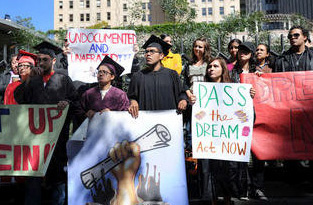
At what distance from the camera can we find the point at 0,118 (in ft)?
11.9

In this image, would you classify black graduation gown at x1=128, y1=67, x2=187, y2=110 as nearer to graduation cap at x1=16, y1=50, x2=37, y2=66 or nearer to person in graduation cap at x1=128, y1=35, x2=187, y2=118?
person in graduation cap at x1=128, y1=35, x2=187, y2=118

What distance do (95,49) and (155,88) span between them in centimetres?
206

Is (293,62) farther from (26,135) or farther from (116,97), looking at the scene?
(26,135)

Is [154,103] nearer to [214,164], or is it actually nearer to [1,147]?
[214,164]

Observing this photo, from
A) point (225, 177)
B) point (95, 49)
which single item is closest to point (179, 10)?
point (95, 49)

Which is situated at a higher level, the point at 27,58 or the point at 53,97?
the point at 27,58

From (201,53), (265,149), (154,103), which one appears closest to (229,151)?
(265,149)

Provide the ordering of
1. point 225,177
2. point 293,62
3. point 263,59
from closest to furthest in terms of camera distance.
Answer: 1. point 225,177
2. point 293,62
3. point 263,59

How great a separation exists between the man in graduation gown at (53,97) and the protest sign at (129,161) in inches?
17.2

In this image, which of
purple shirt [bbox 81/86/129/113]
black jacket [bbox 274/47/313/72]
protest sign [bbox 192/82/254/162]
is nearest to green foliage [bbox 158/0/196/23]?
black jacket [bbox 274/47/313/72]

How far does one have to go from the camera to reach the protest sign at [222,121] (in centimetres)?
354

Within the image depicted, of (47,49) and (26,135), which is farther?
(47,49)

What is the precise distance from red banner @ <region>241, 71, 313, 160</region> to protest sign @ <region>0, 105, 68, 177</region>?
247 centimetres

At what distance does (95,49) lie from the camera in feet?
17.5
